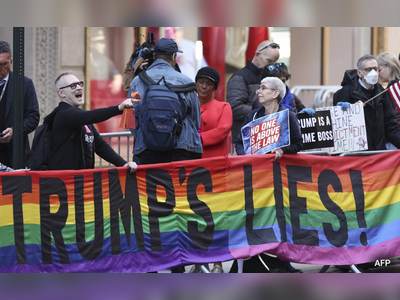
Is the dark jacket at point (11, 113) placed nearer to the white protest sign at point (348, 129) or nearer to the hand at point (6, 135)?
the hand at point (6, 135)

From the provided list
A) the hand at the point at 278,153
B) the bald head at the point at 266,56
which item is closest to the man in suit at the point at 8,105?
the bald head at the point at 266,56

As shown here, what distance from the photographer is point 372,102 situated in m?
10.6

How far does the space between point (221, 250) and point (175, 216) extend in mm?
445

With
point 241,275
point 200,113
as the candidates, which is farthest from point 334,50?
point 241,275

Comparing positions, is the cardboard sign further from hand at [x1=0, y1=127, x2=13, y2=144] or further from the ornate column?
the ornate column

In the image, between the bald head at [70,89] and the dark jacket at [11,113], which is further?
the dark jacket at [11,113]

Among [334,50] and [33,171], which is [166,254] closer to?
[33,171]

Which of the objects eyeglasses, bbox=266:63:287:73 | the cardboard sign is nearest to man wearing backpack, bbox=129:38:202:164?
the cardboard sign

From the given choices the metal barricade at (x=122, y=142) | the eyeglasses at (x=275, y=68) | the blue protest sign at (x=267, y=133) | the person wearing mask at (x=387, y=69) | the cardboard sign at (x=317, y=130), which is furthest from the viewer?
the metal barricade at (x=122, y=142)

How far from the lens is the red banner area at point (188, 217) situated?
9.10m

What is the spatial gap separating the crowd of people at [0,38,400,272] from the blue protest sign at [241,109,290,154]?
0.38 feet

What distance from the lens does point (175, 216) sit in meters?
9.19

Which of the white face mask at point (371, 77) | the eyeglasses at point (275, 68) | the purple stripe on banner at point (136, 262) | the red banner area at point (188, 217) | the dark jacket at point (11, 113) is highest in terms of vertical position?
the eyeglasses at point (275, 68)

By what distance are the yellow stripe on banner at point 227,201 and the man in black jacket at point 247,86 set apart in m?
1.32
